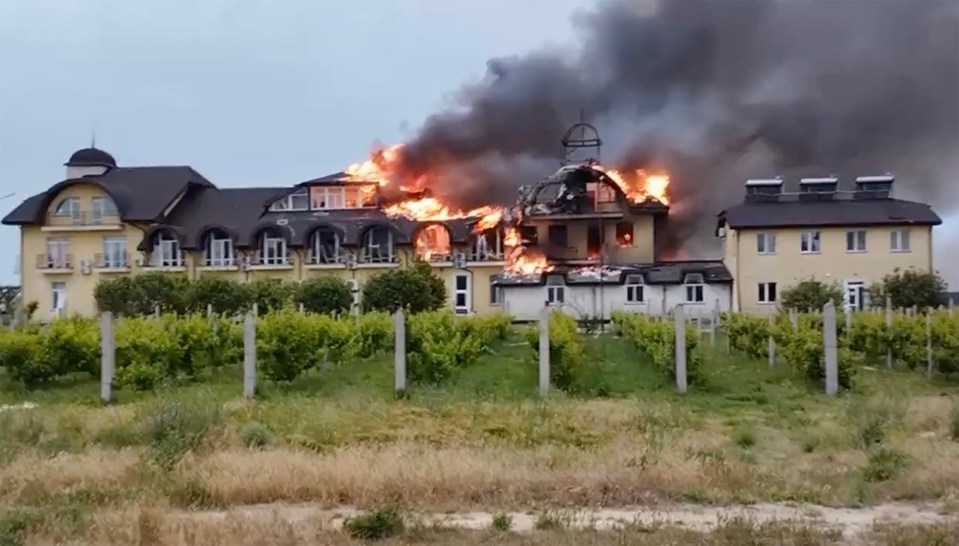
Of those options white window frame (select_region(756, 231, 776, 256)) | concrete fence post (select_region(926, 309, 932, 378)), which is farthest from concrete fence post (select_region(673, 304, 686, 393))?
white window frame (select_region(756, 231, 776, 256))

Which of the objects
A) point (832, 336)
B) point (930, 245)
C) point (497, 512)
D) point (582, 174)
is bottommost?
point (497, 512)

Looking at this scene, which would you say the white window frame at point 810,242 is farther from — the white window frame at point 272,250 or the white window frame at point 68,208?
the white window frame at point 68,208

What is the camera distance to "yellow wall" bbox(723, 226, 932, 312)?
159 feet

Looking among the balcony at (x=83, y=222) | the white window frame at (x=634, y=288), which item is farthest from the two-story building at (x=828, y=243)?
the balcony at (x=83, y=222)

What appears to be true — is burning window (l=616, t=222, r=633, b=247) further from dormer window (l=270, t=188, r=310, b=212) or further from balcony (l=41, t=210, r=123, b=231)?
balcony (l=41, t=210, r=123, b=231)

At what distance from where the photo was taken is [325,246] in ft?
174

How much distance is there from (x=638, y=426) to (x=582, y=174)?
40.7 m

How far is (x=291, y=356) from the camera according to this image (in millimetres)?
19609

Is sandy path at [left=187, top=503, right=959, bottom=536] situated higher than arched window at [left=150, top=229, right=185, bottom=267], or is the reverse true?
arched window at [left=150, top=229, right=185, bottom=267]

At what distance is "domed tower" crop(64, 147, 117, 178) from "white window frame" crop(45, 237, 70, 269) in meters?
6.42

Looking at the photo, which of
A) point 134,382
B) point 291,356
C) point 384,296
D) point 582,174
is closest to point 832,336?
point 291,356

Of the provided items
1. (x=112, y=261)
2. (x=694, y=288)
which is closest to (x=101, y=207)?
(x=112, y=261)

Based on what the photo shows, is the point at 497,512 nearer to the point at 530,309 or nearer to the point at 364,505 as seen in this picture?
the point at 364,505

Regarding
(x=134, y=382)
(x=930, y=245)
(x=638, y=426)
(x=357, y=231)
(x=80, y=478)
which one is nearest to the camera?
(x=80, y=478)
